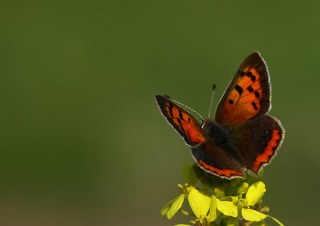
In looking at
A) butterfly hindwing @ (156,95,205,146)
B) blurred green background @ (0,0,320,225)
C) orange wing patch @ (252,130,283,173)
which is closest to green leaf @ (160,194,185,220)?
butterfly hindwing @ (156,95,205,146)

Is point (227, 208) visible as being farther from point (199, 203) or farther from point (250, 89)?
point (250, 89)

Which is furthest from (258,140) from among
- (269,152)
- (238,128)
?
(238,128)

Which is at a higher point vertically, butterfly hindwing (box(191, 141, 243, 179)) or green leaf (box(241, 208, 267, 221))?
butterfly hindwing (box(191, 141, 243, 179))

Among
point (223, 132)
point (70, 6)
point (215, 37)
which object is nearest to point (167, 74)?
point (215, 37)

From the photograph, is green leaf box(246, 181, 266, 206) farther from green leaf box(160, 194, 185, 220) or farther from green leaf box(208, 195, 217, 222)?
green leaf box(160, 194, 185, 220)

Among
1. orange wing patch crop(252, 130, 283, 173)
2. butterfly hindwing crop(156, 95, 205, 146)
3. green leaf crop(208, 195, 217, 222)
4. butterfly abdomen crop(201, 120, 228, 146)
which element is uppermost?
butterfly hindwing crop(156, 95, 205, 146)

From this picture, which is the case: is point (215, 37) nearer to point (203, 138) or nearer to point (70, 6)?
point (70, 6)

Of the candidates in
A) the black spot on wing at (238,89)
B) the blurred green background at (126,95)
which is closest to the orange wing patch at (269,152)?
Result: the black spot on wing at (238,89)
